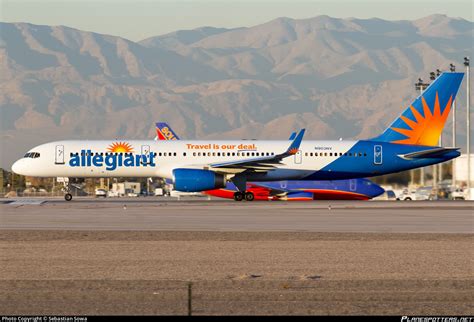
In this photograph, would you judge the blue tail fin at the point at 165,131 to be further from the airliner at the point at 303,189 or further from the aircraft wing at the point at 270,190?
the aircraft wing at the point at 270,190

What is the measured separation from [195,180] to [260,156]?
6.09 metres

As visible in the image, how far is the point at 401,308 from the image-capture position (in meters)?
17.3

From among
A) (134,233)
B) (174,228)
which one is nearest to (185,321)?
(134,233)

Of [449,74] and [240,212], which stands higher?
[449,74]

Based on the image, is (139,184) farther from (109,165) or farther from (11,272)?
(11,272)

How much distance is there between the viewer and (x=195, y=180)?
5978cm

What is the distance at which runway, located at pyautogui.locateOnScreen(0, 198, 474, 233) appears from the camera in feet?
123

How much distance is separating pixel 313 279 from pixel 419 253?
706 centimetres

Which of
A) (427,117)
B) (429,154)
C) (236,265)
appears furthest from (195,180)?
(236,265)

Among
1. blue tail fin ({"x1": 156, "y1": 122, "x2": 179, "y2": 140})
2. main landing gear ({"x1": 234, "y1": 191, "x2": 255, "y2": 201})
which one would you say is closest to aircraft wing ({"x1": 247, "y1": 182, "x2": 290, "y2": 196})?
main landing gear ({"x1": 234, "y1": 191, "x2": 255, "y2": 201})

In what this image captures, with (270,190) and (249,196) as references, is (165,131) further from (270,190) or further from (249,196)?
(249,196)

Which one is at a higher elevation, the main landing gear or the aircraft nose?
the aircraft nose

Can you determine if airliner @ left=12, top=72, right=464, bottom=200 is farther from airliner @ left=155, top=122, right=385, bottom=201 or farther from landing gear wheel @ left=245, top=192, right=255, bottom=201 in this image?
airliner @ left=155, top=122, right=385, bottom=201

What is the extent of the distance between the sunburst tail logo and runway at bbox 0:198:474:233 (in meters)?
9.53
